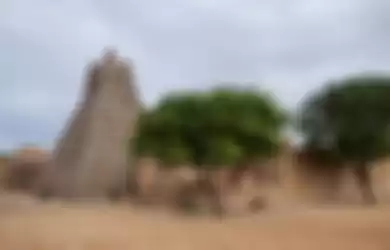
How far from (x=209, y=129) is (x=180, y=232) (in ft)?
26.2

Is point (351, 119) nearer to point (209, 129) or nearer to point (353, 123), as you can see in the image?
point (353, 123)

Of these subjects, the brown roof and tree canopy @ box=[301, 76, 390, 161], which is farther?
the brown roof

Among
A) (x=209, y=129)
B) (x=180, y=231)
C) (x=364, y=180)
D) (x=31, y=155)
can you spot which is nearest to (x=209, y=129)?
(x=209, y=129)

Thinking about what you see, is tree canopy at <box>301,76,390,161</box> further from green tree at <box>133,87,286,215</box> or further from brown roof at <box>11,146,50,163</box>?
→ brown roof at <box>11,146,50,163</box>

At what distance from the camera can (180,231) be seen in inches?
552

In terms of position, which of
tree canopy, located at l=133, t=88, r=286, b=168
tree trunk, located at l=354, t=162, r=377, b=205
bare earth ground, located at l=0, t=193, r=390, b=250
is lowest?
bare earth ground, located at l=0, t=193, r=390, b=250

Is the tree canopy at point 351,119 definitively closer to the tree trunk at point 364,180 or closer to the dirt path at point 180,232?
the tree trunk at point 364,180

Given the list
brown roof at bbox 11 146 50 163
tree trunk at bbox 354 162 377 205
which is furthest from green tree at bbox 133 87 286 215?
brown roof at bbox 11 146 50 163

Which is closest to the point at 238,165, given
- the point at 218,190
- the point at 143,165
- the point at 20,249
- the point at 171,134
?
the point at 218,190

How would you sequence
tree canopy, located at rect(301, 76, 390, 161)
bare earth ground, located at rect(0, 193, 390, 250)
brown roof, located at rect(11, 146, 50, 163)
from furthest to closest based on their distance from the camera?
1. brown roof, located at rect(11, 146, 50, 163)
2. tree canopy, located at rect(301, 76, 390, 161)
3. bare earth ground, located at rect(0, 193, 390, 250)

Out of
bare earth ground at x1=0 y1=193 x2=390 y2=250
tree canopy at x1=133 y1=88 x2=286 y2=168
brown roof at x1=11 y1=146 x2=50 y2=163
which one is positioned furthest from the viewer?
brown roof at x1=11 y1=146 x2=50 y2=163

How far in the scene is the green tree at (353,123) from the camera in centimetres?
2820

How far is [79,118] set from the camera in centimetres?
2781

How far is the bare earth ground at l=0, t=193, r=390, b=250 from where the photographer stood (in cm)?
1187
